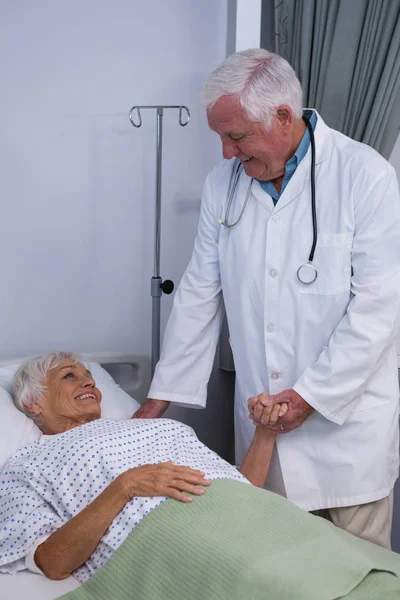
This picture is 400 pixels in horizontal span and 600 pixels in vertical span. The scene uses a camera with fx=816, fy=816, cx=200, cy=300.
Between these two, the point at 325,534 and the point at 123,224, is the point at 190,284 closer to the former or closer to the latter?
the point at 123,224

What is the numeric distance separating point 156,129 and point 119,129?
5.8 inches

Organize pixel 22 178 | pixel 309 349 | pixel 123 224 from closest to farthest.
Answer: pixel 309 349
pixel 22 178
pixel 123 224

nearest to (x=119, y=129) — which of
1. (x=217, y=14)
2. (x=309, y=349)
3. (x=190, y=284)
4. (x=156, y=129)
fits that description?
(x=156, y=129)

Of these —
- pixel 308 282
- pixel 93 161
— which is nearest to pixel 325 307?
pixel 308 282

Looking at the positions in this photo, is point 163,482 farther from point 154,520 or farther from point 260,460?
point 260,460

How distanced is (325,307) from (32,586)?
0.94m

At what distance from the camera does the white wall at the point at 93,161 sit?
8.59 feet

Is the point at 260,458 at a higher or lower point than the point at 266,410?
lower

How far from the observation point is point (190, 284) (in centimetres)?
230

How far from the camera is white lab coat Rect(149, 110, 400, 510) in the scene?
1950 millimetres

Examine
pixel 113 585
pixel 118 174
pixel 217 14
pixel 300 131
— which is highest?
pixel 217 14

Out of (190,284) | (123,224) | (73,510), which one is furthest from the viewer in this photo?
(123,224)

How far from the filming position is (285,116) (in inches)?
78.4

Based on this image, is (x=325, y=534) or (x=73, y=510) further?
(x=73, y=510)
